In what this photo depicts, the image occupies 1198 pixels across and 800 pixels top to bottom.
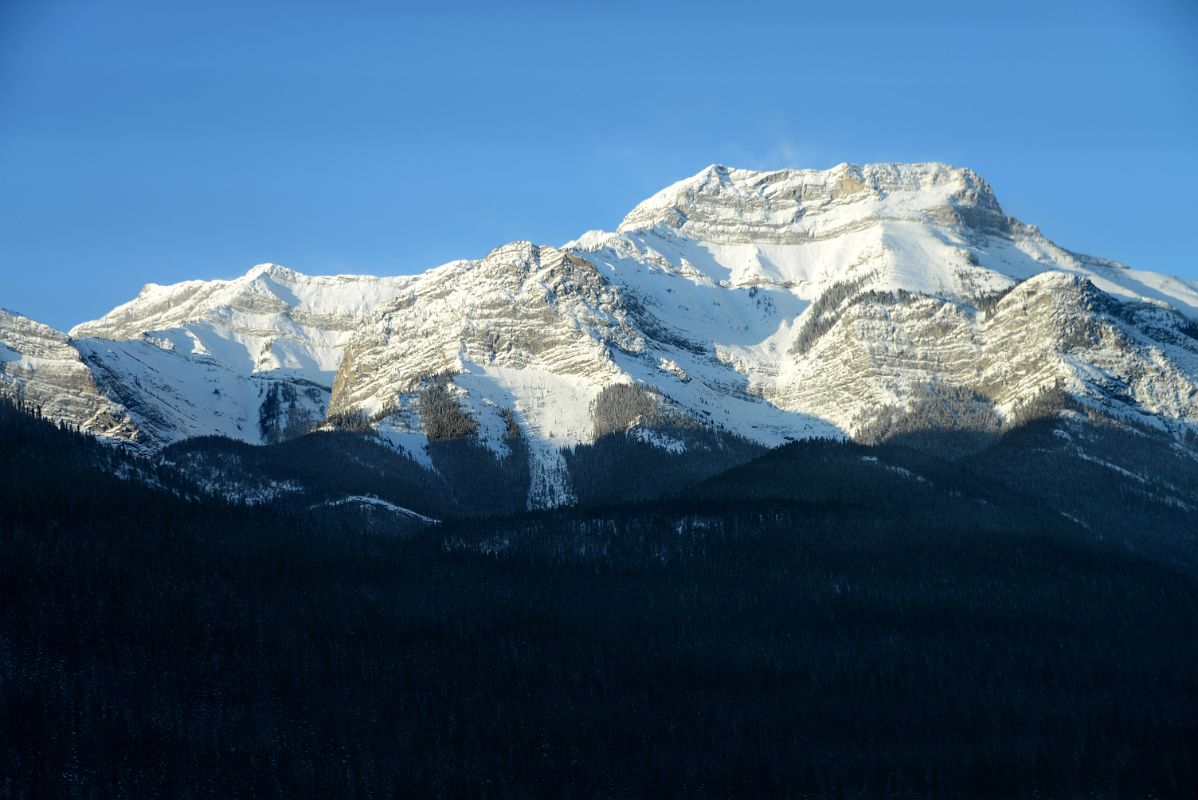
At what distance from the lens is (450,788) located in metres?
193

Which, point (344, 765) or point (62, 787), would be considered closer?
point (62, 787)

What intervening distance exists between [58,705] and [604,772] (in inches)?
2291

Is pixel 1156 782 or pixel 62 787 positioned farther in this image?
pixel 1156 782

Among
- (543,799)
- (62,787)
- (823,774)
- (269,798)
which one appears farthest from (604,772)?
(62,787)

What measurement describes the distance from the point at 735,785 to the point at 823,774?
997 cm

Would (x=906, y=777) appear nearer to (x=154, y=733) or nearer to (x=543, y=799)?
(x=543, y=799)

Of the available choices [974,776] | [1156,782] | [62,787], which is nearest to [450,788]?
[62,787]

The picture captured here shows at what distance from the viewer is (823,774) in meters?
199

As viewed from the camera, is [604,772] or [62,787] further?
[604,772]

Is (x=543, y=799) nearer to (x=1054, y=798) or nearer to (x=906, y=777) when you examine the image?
(x=906, y=777)

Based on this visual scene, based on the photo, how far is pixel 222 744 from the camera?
648ft

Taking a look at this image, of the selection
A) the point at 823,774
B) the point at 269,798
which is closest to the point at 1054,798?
the point at 823,774

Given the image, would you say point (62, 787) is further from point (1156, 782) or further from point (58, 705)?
point (1156, 782)

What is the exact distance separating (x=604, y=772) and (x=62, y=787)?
182ft
